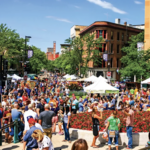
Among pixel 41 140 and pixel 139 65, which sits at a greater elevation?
→ pixel 139 65

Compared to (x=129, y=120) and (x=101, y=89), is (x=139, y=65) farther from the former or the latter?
(x=129, y=120)

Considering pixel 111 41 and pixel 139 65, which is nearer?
pixel 139 65

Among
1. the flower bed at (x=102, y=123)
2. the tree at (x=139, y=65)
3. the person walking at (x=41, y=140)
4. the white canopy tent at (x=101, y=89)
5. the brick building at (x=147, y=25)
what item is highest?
the brick building at (x=147, y=25)

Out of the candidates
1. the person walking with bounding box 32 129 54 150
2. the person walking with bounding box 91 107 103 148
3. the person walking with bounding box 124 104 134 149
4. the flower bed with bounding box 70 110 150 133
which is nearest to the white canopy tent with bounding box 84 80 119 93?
the flower bed with bounding box 70 110 150 133

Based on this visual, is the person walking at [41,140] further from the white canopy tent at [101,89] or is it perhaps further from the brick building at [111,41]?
the brick building at [111,41]

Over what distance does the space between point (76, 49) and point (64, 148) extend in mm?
43038

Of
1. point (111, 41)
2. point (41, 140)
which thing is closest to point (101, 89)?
point (41, 140)

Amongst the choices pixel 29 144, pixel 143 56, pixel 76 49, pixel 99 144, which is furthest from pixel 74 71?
pixel 29 144

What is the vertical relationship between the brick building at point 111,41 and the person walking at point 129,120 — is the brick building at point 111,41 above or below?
above

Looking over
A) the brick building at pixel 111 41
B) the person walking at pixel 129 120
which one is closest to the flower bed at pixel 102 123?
the person walking at pixel 129 120

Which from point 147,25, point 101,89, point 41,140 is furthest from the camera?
point 147,25

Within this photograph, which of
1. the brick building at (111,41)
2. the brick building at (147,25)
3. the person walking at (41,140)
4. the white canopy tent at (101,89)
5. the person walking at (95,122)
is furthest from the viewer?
the brick building at (111,41)

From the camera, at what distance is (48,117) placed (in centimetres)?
857

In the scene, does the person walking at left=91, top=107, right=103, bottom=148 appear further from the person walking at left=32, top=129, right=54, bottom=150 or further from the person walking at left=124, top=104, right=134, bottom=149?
the person walking at left=32, top=129, right=54, bottom=150
